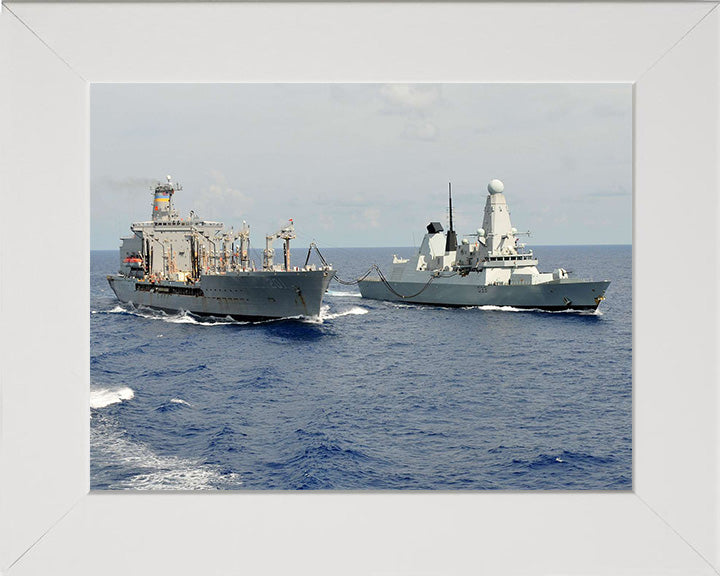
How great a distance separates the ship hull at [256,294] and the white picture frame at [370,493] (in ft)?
39.3

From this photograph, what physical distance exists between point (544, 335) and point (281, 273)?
6.19 meters

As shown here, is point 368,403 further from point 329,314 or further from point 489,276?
Answer: point 489,276

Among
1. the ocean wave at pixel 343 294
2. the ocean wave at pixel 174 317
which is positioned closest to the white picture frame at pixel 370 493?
the ocean wave at pixel 174 317

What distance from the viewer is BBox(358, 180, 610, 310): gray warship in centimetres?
1580

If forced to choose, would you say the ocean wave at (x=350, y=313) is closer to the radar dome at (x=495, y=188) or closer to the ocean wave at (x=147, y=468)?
the radar dome at (x=495, y=188)

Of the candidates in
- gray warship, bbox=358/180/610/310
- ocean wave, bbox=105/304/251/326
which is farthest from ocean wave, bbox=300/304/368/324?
ocean wave, bbox=105/304/251/326

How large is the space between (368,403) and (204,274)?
847cm

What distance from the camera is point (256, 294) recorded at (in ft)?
49.2

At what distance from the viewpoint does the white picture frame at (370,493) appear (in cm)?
190

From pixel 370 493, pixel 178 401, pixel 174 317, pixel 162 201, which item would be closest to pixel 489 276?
pixel 174 317

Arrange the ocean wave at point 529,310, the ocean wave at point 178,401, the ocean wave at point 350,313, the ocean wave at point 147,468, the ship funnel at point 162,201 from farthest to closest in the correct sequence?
the ship funnel at point 162,201
the ocean wave at point 350,313
the ocean wave at point 529,310
the ocean wave at point 178,401
the ocean wave at point 147,468

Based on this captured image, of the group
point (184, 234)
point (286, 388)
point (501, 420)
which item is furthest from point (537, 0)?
point (184, 234)
